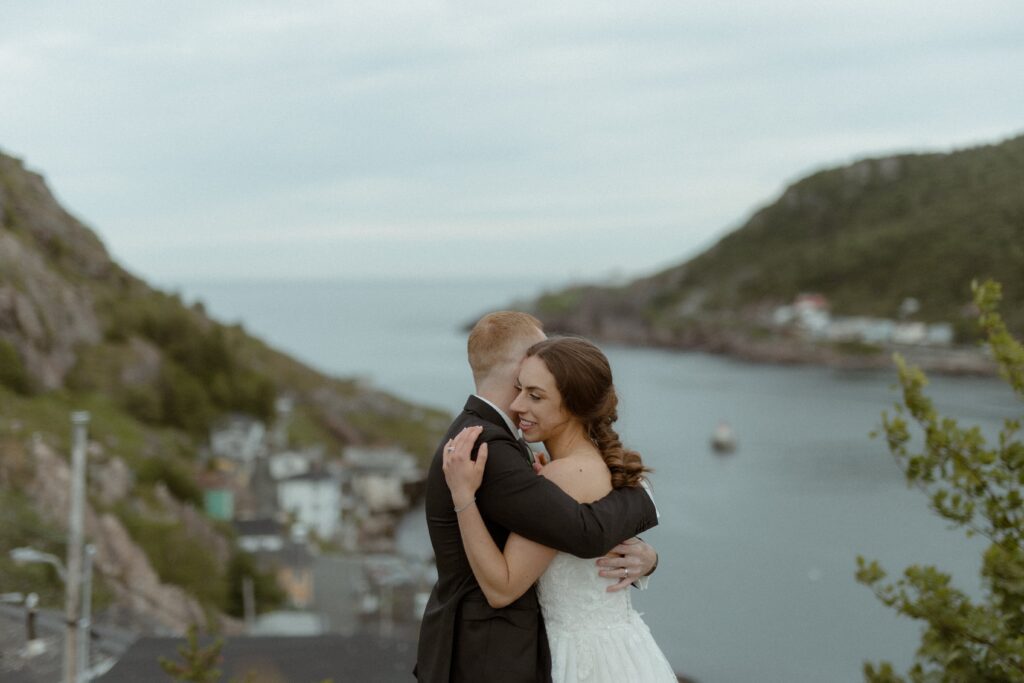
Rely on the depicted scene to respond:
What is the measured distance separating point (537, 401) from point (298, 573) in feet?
96.5

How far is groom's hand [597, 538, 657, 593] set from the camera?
7.88 ft

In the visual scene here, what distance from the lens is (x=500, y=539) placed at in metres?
2.32

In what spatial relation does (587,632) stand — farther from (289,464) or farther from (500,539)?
(289,464)

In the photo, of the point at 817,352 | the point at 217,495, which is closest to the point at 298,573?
the point at 217,495

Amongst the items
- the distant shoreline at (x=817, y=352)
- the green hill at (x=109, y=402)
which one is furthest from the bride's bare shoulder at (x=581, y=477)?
the distant shoreline at (x=817, y=352)

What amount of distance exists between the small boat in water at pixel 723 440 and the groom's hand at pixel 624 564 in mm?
59775

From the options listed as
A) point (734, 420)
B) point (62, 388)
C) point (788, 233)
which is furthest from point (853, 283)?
point (62, 388)

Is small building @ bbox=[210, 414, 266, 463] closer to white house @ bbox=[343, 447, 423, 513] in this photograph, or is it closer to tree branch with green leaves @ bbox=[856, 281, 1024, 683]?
white house @ bbox=[343, 447, 423, 513]

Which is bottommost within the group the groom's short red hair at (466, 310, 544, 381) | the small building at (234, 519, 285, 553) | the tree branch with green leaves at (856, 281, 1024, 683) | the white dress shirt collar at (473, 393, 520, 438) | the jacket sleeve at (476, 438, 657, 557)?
the small building at (234, 519, 285, 553)

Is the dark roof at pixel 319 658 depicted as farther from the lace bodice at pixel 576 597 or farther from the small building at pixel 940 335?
the small building at pixel 940 335

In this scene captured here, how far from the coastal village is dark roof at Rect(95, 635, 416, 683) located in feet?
0.08

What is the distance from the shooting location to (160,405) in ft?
111

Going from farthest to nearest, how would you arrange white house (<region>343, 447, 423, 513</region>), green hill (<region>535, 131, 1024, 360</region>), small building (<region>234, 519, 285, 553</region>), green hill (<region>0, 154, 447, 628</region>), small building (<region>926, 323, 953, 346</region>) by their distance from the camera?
green hill (<region>535, 131, 1024, 360</region>) → small building (<region>926, 323, 953, 346</region>) → white house (<region>343, 447, 423, 513</region>) → small building (<region>234, 519, 285, 553</region>) → green hill (<region>0, 154, 447, 628</region>)

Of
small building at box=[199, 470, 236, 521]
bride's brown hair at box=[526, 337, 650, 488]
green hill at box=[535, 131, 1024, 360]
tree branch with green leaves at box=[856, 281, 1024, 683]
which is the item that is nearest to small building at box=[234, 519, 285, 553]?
small building at box=[199, 470, 236, 521]
